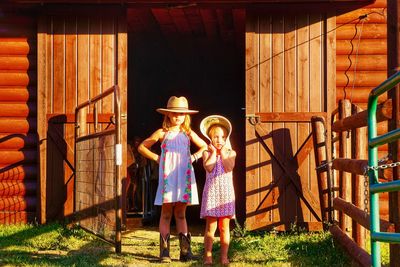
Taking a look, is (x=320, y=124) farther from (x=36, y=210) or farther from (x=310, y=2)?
(x=36, y=210)

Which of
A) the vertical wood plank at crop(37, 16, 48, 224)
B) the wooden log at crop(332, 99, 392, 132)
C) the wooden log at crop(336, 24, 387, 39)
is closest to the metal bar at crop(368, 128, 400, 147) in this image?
the wooden log at crop(332, 99, 392, 132)

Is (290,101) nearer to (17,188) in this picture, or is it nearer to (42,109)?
(42,109)

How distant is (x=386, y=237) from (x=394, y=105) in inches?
56.1

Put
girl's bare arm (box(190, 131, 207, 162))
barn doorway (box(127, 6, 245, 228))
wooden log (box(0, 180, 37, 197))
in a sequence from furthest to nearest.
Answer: barn doorway (box(127, 6, 245, 228)) → wooden log (box(0, 180, 37, 197)) → girl's bare arm (box(190, 131, 207, 162))

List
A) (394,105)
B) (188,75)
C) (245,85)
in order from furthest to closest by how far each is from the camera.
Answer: (188,75) → (245,85) → (394,105)

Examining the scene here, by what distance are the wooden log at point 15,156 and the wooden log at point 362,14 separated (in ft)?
14.9

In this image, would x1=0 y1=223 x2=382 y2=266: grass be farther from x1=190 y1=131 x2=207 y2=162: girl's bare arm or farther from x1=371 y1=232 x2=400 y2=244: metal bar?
x1=371 y1=232 x2=400 y2=244: metal bar

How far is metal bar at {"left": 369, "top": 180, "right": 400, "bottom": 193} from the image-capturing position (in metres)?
4.07

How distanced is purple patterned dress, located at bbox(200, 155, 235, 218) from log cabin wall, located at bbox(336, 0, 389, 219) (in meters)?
3.34

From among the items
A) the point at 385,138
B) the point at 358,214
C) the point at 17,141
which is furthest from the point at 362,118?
the point at 17,141

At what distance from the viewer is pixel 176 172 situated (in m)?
7.63

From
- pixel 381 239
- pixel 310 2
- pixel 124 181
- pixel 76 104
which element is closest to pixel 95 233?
pixel 124 181

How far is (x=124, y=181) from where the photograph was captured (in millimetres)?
10062

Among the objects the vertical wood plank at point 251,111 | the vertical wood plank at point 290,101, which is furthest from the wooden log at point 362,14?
the vertical wood plank at point 251,111
